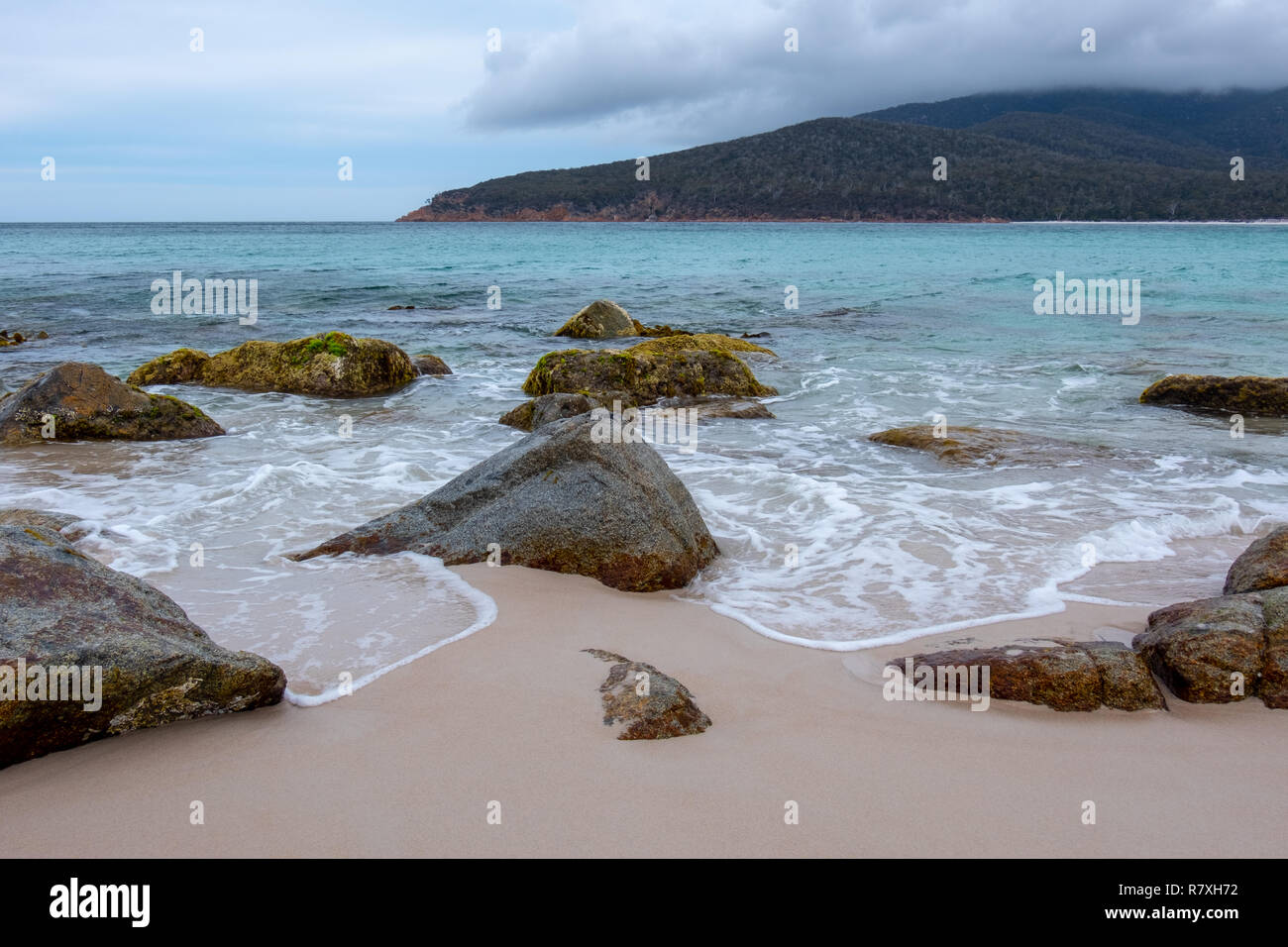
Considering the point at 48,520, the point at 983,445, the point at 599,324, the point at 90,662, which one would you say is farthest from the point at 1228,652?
the point at 599,324

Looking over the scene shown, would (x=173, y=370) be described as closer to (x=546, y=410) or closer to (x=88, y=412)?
(x=88, y=412)

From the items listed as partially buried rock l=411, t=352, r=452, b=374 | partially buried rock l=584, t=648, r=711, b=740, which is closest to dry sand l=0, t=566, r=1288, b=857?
partially buried rock l=584, t=648, r=711, b=740

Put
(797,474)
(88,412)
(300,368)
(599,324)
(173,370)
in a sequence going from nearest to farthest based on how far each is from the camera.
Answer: (797,474) < (88,412) < (300,368) < (173,370) < (599,324)

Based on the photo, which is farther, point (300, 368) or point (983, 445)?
point (300, 368)

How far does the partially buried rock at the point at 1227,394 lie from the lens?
411 inches

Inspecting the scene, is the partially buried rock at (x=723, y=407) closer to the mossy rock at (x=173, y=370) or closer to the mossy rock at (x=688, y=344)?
the mossy rock at (x=688, y=344)

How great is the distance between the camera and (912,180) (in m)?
104

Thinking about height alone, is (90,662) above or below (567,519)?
below

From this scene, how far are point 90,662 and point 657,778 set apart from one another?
2093 mm

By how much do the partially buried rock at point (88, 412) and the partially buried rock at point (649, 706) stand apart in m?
7.42

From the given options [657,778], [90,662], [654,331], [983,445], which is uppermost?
[654,331]

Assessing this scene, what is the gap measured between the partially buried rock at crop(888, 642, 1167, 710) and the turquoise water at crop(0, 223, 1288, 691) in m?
0.65

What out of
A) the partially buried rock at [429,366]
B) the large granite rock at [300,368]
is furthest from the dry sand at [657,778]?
the partially buried rock at [429,366]

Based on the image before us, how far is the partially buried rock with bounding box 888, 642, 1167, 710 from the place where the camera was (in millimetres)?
3715
